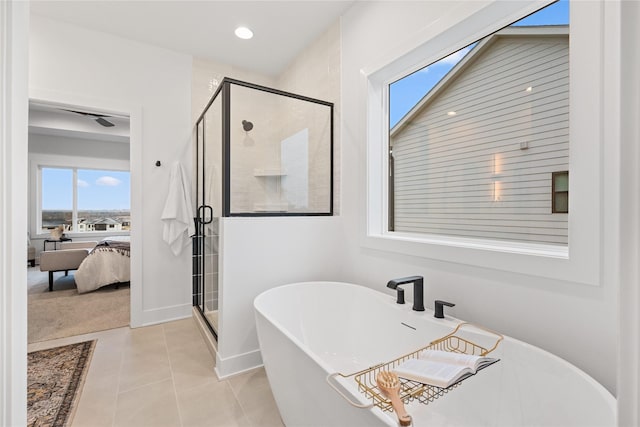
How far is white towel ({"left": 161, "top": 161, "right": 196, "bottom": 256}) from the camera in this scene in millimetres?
2922

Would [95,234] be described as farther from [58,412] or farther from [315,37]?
[315,37]

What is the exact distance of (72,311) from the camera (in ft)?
10.8

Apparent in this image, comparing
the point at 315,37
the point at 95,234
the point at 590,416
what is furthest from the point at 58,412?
the point at 95,234

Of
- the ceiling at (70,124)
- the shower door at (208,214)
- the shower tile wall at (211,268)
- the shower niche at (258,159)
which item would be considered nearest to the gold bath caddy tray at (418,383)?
the shower niche at (258,159)

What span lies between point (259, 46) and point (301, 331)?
268 centimetres

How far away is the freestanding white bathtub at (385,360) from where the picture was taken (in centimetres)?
97

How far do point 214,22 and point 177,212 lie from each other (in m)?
1.76

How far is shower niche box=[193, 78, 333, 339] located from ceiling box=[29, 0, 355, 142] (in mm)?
709

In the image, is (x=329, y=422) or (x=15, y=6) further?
(x=329, y=422)

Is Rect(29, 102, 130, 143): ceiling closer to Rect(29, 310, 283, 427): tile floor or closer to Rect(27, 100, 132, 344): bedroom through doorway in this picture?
Rect(27, 100, 132, 344): bedroom through doorway

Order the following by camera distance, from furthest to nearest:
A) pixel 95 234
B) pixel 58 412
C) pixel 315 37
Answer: pixel 95 234, pixel 315 37, pixel 58 412

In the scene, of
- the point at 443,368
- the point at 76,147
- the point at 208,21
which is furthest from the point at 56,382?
the point at 76,147

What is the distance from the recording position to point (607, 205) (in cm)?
107

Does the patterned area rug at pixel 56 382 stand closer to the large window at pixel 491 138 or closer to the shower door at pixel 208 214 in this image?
the shower door at pixel 208 214
